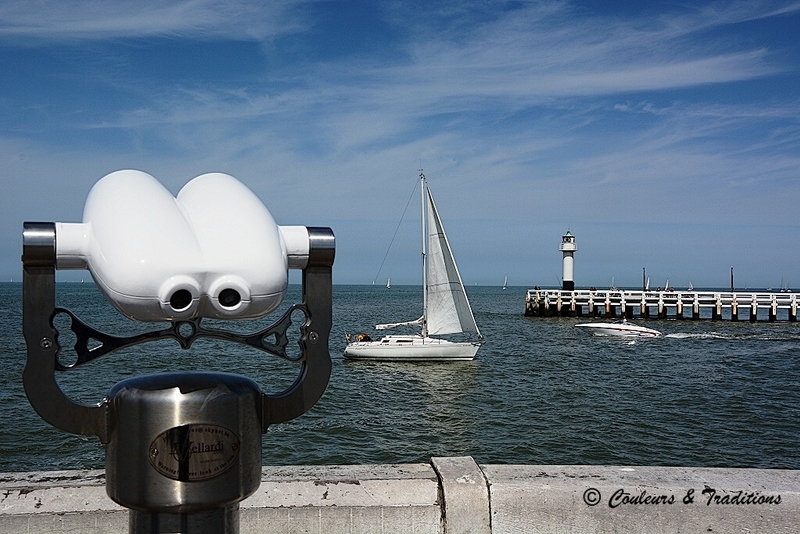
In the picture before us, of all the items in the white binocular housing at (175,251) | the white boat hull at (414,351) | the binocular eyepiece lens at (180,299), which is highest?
the white binocular housing at (175,251)

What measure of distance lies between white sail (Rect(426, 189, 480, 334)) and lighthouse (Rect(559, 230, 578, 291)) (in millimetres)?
33619

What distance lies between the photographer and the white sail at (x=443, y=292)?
3012 cm

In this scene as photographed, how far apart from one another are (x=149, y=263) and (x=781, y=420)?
19.0m

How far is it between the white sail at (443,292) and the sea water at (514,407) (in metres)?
1.78

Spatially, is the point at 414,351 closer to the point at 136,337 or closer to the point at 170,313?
the point at 136,337

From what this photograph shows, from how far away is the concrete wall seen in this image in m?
2.88

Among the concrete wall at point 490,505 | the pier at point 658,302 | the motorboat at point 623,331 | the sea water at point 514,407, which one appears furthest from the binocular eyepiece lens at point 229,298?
the pier at point 658,302

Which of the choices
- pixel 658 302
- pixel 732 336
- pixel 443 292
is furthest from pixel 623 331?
pixel 443 292

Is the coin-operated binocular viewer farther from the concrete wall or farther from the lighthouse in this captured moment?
the lighthouse

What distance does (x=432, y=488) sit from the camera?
9.82 feet

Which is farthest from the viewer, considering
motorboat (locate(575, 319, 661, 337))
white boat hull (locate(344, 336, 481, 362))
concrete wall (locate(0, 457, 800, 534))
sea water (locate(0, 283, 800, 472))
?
motorboat (locate(575, 319, 661, 337))

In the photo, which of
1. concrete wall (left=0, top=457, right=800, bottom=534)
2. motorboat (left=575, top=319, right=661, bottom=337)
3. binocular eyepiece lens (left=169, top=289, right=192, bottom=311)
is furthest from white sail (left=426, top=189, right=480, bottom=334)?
binocular eyepiece lens (left=169, top=289, right=192, bottom=311)

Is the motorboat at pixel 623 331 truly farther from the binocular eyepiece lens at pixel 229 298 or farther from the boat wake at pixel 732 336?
the binocular eyepiece lens at pixel 229 298

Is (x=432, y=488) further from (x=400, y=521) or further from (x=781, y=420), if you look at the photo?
(x=781, y=420)
